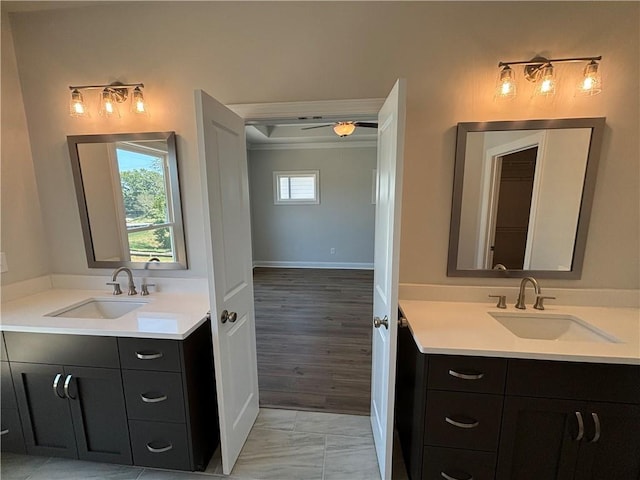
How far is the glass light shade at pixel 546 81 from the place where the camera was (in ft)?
5.13

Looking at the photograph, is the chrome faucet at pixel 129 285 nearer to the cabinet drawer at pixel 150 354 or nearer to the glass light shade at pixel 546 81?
the cabinet drawer at pixel 150 354

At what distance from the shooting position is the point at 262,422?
79.7 inches

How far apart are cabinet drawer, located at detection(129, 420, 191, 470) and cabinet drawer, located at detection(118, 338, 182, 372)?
33cm

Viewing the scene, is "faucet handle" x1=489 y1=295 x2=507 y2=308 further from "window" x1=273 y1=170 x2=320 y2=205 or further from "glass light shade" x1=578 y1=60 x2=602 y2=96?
"window" x1=273 y1=170 x2=320 y2=205

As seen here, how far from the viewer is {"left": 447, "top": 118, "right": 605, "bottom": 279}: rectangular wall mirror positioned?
1654mm

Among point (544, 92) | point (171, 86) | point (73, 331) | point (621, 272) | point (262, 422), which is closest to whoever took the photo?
point (73, 331)

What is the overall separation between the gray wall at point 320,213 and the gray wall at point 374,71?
4027 mm

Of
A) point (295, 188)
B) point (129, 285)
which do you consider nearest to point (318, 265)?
point (295, 188)

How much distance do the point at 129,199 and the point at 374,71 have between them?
1.82 m

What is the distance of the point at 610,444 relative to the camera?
4.20 ft

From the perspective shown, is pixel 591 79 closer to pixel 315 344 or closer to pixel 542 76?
pixel 542 76

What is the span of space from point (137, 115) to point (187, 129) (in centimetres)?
35

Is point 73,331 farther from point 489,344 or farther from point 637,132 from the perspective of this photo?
point 637,132

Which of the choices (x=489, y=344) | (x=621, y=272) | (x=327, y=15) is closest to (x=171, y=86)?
(x=327, y=15)
